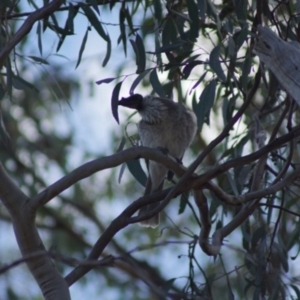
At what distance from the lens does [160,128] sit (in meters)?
4.20

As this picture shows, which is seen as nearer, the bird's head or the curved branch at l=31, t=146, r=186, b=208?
the curved branch at l=31, t=146, r=186, b=208

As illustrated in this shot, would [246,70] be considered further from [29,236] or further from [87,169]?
[29,236]

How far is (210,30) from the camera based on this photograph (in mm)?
3908

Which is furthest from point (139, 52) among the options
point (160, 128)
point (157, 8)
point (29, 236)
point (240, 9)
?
point (160, 128)

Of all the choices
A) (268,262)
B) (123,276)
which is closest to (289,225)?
(123,276)

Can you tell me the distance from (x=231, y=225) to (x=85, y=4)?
102 cm

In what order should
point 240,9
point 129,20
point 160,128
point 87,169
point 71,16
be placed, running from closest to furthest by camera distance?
point 87,169
point 240,9
point 71,16
point 129,20
point 160,128

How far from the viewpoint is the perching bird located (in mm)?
4191

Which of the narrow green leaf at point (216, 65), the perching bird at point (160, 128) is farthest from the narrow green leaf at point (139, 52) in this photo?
the perching bird at point (160, 128)

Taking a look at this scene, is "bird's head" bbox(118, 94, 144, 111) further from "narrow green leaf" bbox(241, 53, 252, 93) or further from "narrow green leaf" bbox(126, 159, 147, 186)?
"narrow green leaf" bbox(241, 53, 252, 93)

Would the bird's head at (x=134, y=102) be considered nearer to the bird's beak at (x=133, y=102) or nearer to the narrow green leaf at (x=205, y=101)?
the bird's beak at (x=133, y=102)

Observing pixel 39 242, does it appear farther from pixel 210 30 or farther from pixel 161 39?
pixel 210 30

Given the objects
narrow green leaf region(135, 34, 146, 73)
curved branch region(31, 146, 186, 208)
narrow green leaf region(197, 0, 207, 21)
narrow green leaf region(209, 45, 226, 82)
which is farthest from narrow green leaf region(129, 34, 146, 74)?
curved branch region(31, 146, 186, 208)

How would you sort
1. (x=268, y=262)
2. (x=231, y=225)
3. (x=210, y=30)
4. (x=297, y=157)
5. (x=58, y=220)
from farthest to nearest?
(x=58, y=220), (x=297, y=157), (x=210, y=30), (x=268, y=262), (x=231, y=225)
